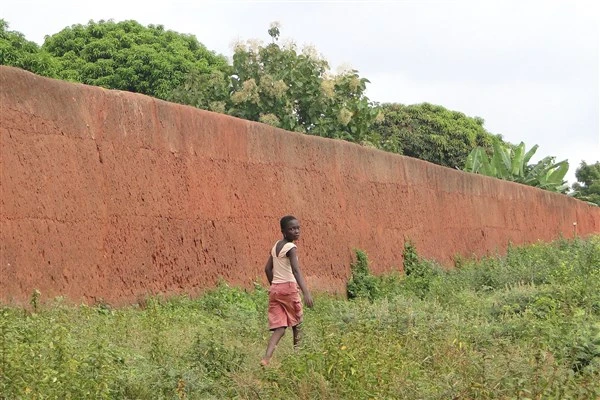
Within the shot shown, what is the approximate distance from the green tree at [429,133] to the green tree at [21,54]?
53.0 ft

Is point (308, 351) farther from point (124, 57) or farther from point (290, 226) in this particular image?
point (124, 57)

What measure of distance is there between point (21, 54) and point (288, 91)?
7883mm

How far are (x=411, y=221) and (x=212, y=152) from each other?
584 cm

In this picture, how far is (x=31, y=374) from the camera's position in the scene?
19.6 feet

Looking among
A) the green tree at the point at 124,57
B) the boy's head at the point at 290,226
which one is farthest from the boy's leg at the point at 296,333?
the green tree at the point at 124,57

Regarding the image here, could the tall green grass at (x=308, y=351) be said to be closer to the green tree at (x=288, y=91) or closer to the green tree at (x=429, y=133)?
the green tree at (x=288, y=91)

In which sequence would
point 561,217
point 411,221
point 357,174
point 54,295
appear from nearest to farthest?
1. point 54,295
2. point 357,174
3. point 411,221
4. point 561,217

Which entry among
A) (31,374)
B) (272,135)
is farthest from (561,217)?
(31,374)

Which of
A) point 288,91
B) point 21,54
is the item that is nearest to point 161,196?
Result: point 288,91

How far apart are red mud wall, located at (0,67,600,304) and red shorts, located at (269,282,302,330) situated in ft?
6.09

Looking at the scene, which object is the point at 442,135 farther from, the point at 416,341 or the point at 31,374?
the point at 31,374

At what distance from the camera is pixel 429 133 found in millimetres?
41250

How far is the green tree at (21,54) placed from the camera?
24.9m

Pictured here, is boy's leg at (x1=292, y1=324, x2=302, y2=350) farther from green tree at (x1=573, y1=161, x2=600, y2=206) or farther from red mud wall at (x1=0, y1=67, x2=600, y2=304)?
green tree at (x1=573, y1=161, x2=600, y2=206)
